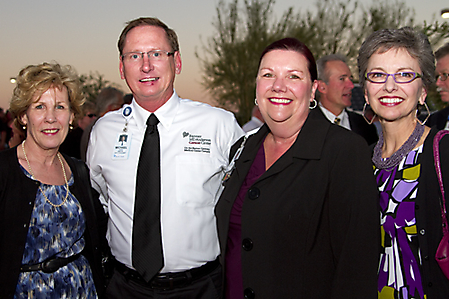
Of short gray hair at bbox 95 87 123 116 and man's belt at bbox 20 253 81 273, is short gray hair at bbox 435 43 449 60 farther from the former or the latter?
short gray hair at bbox 95 87 123 116

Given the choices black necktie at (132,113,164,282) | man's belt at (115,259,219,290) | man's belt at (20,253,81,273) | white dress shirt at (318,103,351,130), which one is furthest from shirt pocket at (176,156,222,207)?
white dress shirt at (318,103,351,130)

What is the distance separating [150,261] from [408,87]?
186cm

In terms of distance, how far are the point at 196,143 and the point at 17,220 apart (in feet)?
4.14

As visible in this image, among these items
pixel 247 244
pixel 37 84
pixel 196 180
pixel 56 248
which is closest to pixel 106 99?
pixel 37 84

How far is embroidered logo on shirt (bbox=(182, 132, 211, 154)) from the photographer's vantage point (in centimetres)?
239

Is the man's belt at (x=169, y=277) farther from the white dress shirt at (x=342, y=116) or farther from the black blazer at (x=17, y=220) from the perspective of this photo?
the white dress shirt at (x=342, y=116)

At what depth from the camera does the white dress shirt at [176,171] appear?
7.40 feet

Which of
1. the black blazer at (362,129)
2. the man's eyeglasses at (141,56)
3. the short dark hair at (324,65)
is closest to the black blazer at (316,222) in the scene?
the man's eyeglasses at (141,56)

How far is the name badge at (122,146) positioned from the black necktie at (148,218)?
0.16 meters

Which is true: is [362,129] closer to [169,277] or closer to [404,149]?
[404,149]

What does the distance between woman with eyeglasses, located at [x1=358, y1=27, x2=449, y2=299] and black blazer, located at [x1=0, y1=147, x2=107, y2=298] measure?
195 centimetres

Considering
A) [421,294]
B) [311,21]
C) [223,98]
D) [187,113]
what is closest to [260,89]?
[187,113]

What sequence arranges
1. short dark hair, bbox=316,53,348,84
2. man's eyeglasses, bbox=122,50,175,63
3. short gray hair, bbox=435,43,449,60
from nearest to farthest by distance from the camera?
man's eyeglasses, bbox=122,50,175,63, short gray hair, bbox=435,43,449,60, short dark hair, bbox=316,53,348,84

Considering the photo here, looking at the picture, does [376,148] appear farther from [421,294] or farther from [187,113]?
[187,113]
